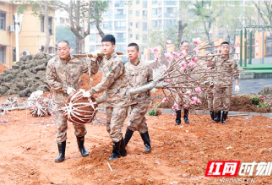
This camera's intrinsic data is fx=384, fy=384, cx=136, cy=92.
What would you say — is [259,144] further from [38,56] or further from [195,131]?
[38,56]

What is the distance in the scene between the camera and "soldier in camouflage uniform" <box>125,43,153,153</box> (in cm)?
640

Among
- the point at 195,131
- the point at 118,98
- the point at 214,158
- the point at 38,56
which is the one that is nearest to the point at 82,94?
the point at 118,98

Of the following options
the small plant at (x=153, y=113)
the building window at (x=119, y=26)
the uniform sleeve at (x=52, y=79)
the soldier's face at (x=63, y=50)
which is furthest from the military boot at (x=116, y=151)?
the building window at (x=119, y=26)

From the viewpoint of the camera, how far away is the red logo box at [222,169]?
504 cm

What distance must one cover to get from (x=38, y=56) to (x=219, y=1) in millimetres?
21884

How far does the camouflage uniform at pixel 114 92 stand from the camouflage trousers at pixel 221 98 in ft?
13.9

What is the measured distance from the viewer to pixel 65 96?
20.3ft

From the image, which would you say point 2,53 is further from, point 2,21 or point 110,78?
point 110,78

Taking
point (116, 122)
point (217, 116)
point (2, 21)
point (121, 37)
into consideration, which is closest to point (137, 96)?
point (116, 122)

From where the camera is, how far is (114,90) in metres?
5.88

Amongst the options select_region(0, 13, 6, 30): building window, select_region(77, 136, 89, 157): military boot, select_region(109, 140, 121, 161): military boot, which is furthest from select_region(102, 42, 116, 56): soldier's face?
select_region(0, 13, 6, 30): building window

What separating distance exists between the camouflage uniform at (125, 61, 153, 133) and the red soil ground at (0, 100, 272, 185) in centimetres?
49

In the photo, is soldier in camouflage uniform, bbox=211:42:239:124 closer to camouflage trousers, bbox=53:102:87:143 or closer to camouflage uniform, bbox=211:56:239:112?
camouflage uniform, bbox=211:56:239:112

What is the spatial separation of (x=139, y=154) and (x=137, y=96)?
968 millimetres
